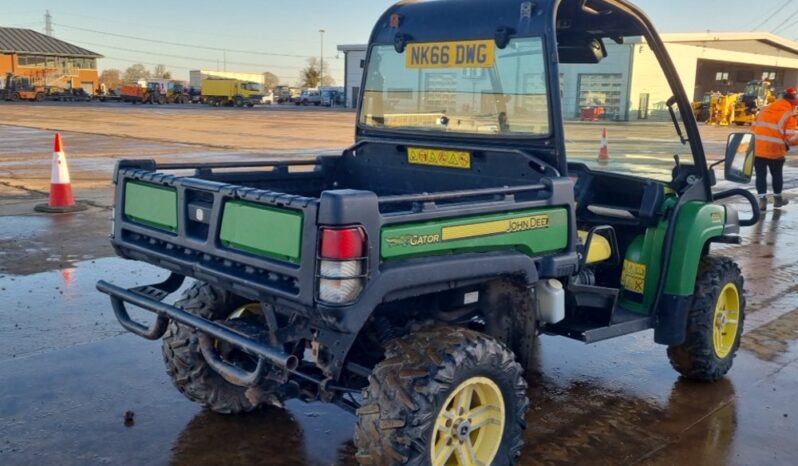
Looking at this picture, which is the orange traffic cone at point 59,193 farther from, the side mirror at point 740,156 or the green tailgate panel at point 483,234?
the side mirror at point 740,156

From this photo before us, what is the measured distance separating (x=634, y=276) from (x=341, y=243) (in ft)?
7.61

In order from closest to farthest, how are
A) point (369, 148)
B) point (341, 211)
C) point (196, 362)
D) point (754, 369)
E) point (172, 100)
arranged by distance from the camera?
point (341, 211), point (196, 362), point (369, 148), point (754, 369), point (172, 100)

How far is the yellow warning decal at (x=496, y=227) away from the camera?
318 cm

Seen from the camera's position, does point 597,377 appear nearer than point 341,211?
No

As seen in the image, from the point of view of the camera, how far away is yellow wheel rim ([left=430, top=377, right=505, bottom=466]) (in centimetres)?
328

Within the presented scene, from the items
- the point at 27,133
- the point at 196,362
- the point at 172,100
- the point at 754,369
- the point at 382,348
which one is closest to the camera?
the point at 382,348

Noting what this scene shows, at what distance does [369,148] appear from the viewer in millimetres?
4781

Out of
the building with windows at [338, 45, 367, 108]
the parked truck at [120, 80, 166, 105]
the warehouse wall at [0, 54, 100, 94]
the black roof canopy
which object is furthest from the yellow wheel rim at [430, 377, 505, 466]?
the black roof canopy

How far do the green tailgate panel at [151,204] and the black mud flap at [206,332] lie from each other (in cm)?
35

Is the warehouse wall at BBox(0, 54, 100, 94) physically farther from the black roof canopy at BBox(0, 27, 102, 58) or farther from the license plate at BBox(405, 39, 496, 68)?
the license plate at BBox(405, 39, 496, 68)

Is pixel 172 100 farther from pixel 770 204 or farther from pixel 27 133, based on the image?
pixel 770 204

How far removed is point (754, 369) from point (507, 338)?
7.96ft

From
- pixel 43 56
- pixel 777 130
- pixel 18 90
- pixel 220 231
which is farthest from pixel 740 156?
pixel 43 56

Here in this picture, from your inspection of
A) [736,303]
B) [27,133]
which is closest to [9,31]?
[27,133]
